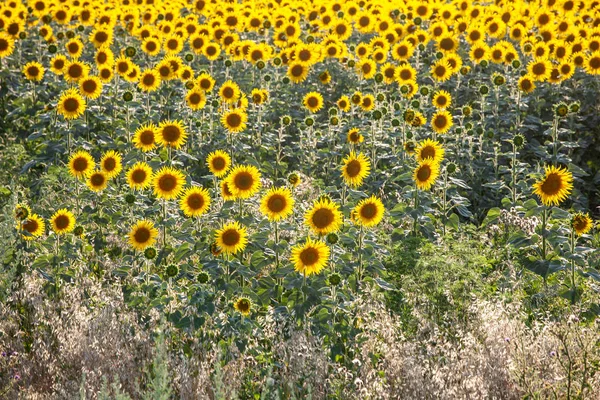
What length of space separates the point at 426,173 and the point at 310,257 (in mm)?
1712

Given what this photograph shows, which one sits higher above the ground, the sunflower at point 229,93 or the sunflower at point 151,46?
the sunflower at point 229,93

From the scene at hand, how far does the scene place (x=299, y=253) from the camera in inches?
188

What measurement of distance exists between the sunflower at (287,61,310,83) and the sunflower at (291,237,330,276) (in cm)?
508

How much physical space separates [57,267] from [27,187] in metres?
2.77

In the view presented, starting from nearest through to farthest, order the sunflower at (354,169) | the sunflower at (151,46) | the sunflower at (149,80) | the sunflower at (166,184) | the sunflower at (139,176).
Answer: the sunflower at (166,184), the sunflower at (354,169), the sunflower at (139,176), the sunflower at (149,80), the sunflower at (151,46)

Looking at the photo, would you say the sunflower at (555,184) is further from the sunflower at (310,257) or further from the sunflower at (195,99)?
the sunflower at (195,99)

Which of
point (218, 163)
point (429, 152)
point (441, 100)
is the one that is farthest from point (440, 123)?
point (218, 163)

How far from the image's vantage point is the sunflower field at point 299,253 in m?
4.37

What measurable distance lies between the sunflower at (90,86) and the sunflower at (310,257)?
4.04 meters

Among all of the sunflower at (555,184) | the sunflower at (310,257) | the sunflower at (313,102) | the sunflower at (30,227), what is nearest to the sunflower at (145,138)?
the sunflower at (30,227)

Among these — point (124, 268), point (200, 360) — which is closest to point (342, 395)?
point (200, 360)

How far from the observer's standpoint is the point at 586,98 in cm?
895

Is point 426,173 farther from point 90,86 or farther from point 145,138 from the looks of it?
point 90,86

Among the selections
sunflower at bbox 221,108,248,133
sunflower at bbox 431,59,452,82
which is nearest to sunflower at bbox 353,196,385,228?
sunflower at bbox 221,108,248,133
